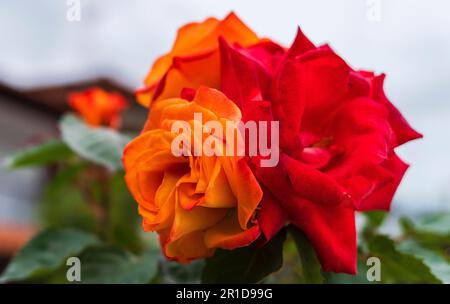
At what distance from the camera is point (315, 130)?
24 centimetres

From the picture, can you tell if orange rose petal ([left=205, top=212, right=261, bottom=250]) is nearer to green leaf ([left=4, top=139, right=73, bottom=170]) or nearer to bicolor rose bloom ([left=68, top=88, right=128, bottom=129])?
green leaf ([left=4, top=139, right=73, bottom=170])

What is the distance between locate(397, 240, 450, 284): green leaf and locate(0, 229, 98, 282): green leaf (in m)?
0.20

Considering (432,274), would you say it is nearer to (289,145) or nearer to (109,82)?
(289,145)

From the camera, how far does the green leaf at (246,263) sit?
0.77 feet

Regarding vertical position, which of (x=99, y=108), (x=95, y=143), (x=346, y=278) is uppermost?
(x=99, y=108)

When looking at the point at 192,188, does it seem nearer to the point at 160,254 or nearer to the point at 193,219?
the point at 193,219

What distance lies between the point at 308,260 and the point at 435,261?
10 cm

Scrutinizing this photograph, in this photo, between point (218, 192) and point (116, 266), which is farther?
point (116, 266)

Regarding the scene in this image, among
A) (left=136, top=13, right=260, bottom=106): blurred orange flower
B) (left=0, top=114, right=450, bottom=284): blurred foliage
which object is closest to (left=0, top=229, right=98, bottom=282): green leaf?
(left=0, top=114, right=450, bottom=284): blurred foliage

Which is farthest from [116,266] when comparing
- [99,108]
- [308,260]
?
[99,108]

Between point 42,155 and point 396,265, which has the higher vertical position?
point 42,155

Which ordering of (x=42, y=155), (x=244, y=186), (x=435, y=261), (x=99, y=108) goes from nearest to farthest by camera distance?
(x=244, y=186) → (x=435, y=261) → (x=42, y=155) → (x=99, y=108)
